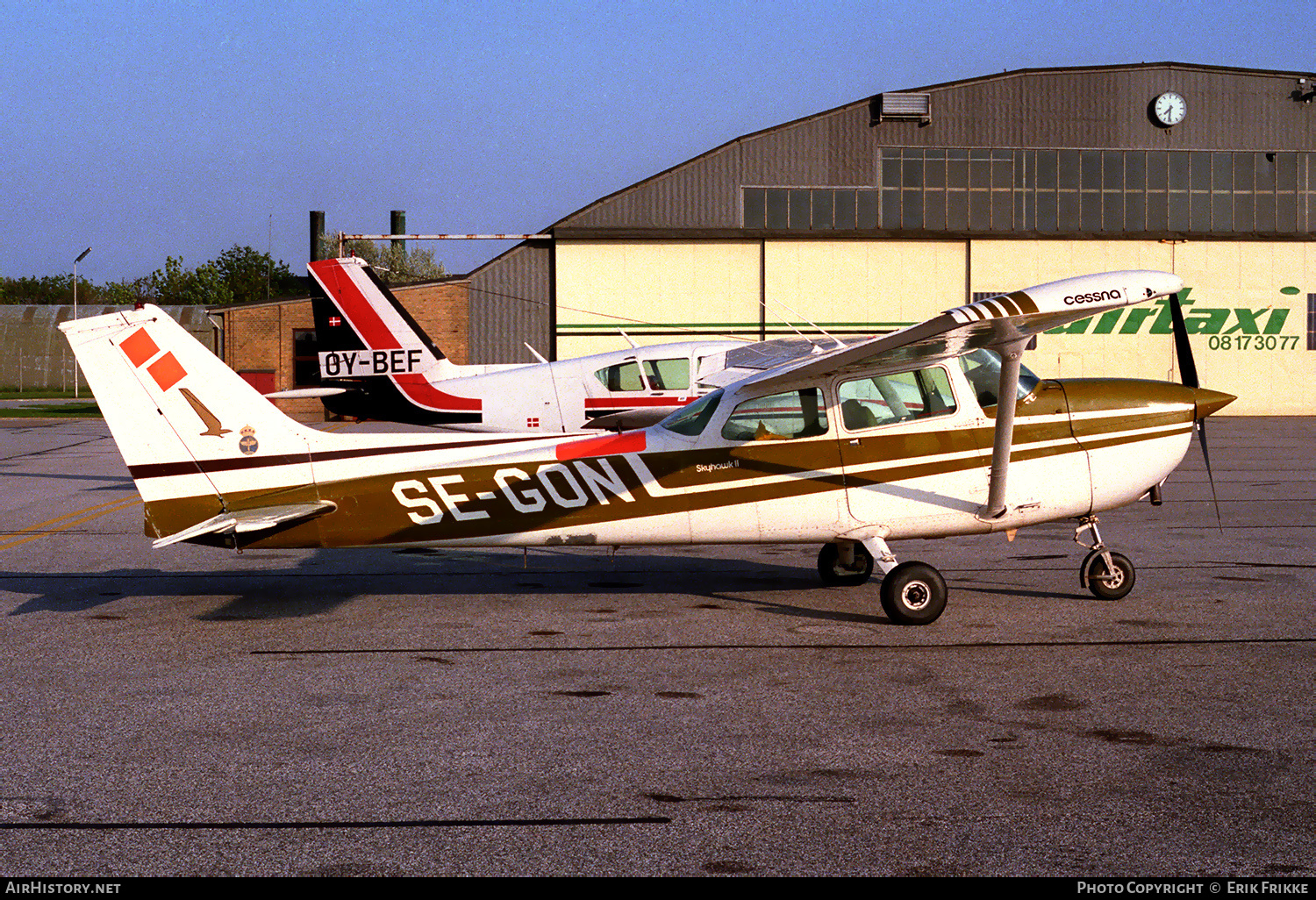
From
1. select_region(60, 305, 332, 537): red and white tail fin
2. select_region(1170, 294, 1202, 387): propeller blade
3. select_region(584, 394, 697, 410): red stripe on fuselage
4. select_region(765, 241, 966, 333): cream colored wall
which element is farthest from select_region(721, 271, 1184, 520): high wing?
select_region(765, 241, 966, 333): cream colored wall

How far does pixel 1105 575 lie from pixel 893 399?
2169 millimetres

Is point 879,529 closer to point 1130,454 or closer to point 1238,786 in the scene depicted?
point 1130,454

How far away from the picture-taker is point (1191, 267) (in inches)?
1543

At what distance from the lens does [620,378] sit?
49.4 feet

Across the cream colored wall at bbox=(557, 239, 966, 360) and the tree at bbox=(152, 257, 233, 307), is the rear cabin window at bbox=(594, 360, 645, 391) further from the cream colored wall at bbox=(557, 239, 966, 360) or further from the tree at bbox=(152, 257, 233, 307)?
the tree at bbox=(152, 257, 233, 307)

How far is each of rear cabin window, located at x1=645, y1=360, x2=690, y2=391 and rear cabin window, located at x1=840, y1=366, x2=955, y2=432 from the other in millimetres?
6449

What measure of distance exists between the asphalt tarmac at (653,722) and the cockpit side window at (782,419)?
54.6 inches

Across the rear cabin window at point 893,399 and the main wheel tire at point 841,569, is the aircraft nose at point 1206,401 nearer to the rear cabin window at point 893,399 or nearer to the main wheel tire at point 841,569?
the rear cabin window at point 893,399

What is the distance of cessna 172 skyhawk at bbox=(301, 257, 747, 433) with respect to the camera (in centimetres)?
1506

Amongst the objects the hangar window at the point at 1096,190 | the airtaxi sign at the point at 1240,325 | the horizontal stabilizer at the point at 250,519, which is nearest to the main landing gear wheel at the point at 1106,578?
the horizontal stabilizer at the point at 250,519

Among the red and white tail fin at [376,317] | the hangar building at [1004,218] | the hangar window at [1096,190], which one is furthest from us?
the hangar window at [1096,190]

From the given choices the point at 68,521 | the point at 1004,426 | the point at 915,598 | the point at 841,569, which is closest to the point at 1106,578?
the point at 1004,426

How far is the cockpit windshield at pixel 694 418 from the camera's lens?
8930mm

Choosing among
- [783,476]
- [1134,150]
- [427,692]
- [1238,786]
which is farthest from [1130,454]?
[1134,150]
